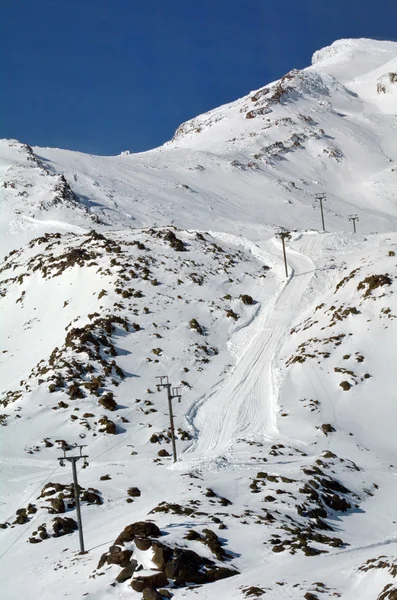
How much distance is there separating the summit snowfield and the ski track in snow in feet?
0.63

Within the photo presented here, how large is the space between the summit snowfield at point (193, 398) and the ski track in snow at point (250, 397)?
7.5 inches

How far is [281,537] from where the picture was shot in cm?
2141

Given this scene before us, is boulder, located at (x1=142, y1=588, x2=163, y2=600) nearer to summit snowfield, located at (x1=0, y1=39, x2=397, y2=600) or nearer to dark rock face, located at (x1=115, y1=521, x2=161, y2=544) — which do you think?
summit snowfield, located at (x1=0, y1=39, x2=397, y2=600)

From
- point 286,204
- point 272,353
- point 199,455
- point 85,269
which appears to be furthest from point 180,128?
point 199,455

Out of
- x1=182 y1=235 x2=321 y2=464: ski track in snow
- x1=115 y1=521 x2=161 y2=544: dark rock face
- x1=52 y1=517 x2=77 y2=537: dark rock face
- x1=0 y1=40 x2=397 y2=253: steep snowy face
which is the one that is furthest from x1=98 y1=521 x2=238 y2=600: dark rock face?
x1=0 y1=40 x2=397 y2=253: steep snowy face

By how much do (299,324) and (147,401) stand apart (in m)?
18.5

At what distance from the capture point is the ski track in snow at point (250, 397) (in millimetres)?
36312

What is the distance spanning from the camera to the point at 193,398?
41.5 metres

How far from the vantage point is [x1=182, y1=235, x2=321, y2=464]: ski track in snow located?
119ft

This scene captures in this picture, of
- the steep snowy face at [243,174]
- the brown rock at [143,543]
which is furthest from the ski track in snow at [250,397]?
the steep snowy face at [243,174]

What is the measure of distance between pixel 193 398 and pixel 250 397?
14.6 ft

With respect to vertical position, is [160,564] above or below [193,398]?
below

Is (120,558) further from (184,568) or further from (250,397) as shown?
→ (250,397)

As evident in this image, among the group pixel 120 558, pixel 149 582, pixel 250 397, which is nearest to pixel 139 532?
pixel 120 558
